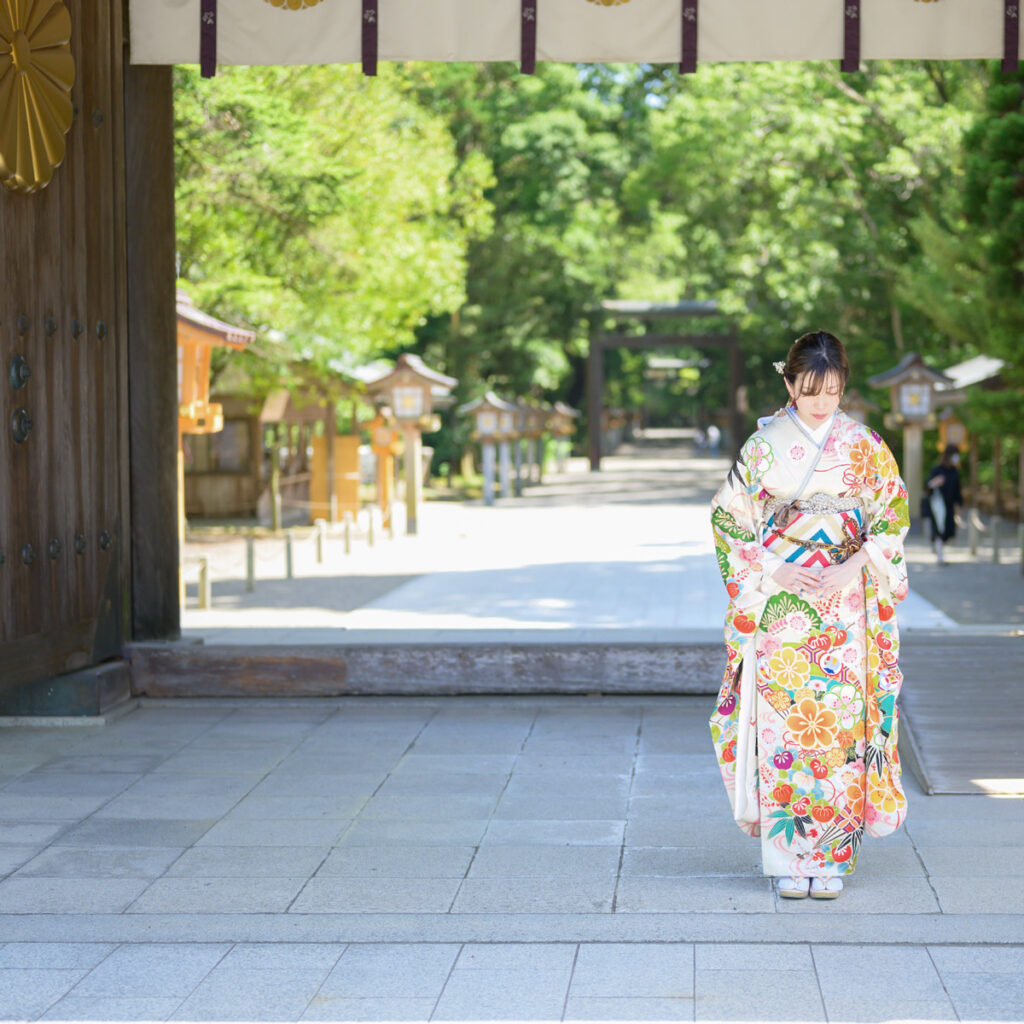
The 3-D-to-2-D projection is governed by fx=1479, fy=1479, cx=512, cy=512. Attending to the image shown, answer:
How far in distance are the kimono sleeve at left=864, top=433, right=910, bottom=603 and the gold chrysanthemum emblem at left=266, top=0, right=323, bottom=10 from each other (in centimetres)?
426

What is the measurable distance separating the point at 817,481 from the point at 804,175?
2464 centimetres

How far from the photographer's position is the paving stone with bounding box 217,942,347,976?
409 cm

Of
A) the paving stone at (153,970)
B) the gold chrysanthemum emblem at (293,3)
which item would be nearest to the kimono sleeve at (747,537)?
the paving stone at (153,970)

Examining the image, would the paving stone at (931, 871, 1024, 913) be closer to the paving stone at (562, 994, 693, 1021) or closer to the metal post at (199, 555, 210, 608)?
the paving stone at (562, 994, 693, 1021)

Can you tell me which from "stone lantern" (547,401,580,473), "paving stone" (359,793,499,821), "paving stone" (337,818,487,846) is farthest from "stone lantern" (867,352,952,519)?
"stone lantern" (547,401,580,473)

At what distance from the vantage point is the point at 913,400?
21.8 meters

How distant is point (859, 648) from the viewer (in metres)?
4.73

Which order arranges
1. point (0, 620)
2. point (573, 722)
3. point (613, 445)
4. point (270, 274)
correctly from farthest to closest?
point (613, 445)
point (270, 274)
point (573, 722)
point (0, 620)

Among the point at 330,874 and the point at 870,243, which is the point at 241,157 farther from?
the point at 870,243

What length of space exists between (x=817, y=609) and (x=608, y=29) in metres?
3.91

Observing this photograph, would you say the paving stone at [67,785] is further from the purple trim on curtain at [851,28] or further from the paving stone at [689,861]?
the purple trim on curtain at [851,28]

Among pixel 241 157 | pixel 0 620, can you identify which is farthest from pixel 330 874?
pixel 241 157

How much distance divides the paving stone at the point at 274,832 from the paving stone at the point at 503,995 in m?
1.47

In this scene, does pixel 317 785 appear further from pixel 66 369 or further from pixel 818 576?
pixel 818 576
